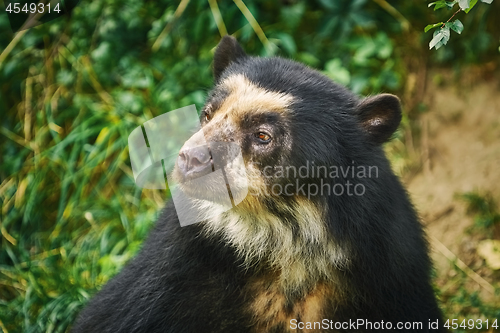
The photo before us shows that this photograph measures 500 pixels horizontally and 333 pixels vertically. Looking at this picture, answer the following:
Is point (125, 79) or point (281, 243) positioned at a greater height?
point (125, 79)

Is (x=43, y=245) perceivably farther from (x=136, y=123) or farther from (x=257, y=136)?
(x=257, y=136)

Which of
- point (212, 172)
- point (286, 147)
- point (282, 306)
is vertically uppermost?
point (286, 147)

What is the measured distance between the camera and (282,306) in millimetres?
3852

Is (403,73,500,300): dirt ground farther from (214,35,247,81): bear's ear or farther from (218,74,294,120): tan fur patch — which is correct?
(218,74,294,120): tan fur patch

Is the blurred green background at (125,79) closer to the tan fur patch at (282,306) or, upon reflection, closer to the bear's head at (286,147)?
the tan fur patch at (282,306)

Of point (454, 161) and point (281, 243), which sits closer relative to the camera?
point (281, 243)

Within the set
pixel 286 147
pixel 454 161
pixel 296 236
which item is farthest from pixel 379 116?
pixel 454 161

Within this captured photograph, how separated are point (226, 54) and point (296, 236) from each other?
145cm

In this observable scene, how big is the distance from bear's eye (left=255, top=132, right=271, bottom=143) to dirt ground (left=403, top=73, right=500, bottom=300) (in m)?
3.18

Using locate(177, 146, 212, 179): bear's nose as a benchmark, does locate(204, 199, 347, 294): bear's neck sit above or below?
below

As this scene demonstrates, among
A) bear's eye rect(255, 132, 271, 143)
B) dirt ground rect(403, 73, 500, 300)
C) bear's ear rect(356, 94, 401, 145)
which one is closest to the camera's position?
bear's eye rect(255, 132, 271, 143)

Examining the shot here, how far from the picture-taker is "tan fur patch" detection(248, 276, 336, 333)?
3830mm

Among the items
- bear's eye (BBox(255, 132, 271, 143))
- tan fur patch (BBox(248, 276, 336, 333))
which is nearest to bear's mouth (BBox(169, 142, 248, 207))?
bear's eye (BBox(255, 132, 271, 143))

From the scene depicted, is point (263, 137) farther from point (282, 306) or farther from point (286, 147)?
point (282, 306)
